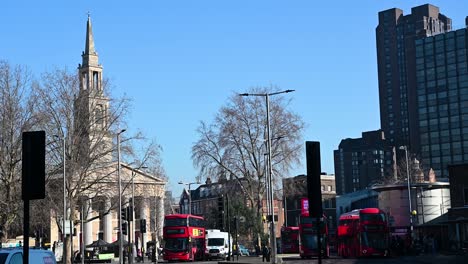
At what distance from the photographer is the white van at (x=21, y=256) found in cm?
1474

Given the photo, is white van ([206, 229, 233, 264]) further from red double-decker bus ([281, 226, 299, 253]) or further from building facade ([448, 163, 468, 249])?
building facade ([448, 163, 468, 249])

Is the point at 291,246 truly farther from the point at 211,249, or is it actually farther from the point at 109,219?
Result: the point at 109,219

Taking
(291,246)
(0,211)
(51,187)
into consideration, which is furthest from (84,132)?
(291,246)

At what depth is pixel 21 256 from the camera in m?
15.2

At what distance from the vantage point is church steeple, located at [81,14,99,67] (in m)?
98.7

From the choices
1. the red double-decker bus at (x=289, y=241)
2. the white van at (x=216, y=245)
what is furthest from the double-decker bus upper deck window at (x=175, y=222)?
the red double-decker bus at (x=289, y=241)

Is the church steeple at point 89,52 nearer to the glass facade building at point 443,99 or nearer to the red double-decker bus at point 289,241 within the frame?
the red double-decker bus at point 289,241

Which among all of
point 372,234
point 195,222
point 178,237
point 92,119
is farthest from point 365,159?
point 372,234

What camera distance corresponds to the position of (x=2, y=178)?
178 ft

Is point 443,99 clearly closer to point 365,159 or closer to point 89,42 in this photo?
point 365,159

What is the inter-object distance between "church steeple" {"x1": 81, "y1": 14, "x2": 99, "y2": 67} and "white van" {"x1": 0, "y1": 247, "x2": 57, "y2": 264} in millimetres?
83984

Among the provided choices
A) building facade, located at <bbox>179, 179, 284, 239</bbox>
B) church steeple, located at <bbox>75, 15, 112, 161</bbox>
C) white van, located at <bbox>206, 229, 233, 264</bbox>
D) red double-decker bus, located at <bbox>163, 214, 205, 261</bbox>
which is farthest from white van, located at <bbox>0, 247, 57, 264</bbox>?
white van, located at <bbox>206, 229, 233, 264</bbox>

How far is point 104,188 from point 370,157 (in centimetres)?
14066

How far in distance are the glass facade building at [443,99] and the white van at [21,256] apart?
14335 cm
